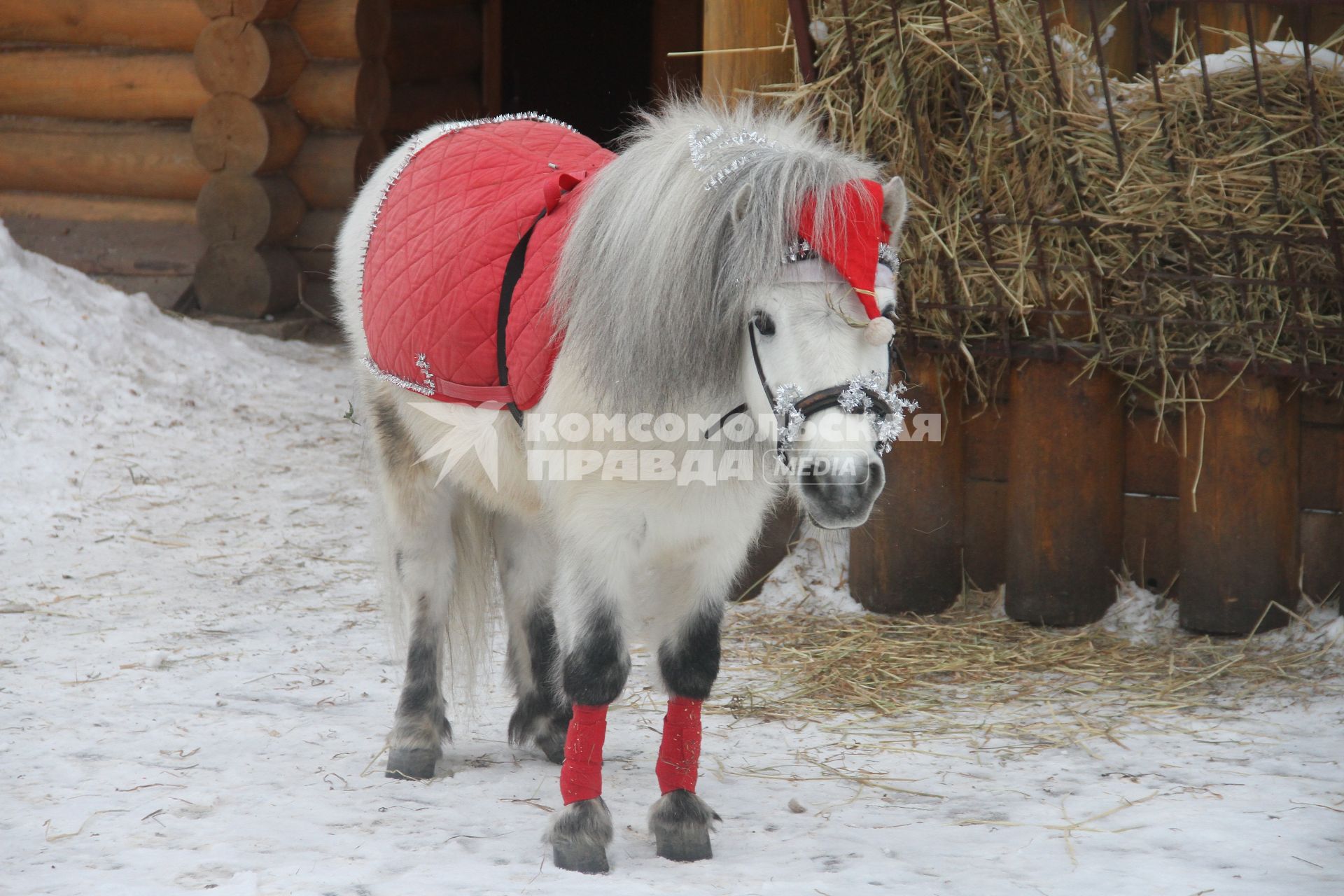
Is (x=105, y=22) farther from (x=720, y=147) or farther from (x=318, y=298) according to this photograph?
(x=720, y=147)

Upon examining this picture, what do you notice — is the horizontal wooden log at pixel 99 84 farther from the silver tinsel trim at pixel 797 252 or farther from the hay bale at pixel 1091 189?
the silver tinsel trim at pixel 797 252

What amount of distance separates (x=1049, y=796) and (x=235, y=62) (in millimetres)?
6105

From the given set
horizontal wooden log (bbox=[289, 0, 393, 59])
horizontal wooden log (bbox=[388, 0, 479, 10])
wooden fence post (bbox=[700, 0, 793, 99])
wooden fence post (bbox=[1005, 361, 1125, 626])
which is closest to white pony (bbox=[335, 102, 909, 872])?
wooden fence post (bbox=[700, 0, 793, 99])

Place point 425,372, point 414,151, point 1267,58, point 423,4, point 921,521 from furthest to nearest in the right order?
point 423,4 → point 921,521 → point 1267,58 → point 414,151 → point 425,372

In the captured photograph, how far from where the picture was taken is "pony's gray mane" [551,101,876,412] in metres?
2.38

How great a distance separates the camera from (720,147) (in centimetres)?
254

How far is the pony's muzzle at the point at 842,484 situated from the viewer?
7.41ft

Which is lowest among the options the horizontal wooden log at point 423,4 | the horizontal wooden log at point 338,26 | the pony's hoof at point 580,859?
the pony's hoof at point 580,859

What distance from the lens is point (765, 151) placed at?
98.0 inches

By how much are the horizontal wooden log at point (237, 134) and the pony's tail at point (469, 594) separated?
15.4ft

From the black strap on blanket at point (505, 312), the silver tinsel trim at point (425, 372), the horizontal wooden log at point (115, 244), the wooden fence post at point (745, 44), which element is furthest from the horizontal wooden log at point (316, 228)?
the black strap on blanket at point (505, 312)

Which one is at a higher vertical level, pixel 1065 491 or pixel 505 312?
pixel 505 312

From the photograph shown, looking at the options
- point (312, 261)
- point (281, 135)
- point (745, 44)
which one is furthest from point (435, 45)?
point (745, 44)

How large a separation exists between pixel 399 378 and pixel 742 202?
111cm
